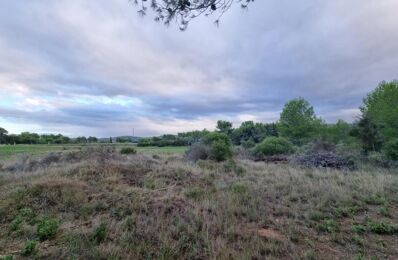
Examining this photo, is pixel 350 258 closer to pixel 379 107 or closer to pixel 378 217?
pixel 378 217

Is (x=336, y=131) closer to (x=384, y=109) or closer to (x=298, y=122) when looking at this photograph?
(x=384, y=109)

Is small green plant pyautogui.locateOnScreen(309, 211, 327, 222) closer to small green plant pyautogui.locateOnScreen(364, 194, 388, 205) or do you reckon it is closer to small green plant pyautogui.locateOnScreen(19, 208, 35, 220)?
small green plant pyautogui.locateOnScreen(364, 194, 388, 205)

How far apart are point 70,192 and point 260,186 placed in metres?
5.85

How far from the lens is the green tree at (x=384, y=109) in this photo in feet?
69.8

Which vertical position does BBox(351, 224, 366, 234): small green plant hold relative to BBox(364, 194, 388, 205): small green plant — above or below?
below

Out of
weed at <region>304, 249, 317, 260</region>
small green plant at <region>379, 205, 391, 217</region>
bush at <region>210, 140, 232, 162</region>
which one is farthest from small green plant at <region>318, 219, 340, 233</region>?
bush at <region>210, 140, 232, 162</region>

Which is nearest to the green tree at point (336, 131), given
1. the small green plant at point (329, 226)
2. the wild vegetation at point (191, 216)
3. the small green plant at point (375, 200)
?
the wild vegetation at point (191, 216)

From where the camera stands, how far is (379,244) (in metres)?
4.57

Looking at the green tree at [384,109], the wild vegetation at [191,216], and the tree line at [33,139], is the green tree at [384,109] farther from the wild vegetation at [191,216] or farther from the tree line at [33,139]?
the tree line at [33,139]

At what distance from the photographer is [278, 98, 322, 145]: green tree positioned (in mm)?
36156

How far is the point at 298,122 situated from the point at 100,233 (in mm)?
40741

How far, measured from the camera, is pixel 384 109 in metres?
24.0

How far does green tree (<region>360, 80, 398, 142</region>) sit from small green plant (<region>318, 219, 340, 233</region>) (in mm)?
15488

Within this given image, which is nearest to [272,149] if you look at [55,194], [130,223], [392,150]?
[392,150]
